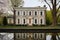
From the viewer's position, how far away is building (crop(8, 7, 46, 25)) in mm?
54584

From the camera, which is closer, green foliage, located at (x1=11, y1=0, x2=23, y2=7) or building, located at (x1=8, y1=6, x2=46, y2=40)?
building, located at (x1=8, y1=6, x2=46, y2=40)

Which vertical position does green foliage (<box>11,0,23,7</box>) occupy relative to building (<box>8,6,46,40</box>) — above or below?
above

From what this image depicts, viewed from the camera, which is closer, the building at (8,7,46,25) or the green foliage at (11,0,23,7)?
the building at (8,7,46,25)

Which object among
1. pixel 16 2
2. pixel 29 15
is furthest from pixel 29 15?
pixel 16 2

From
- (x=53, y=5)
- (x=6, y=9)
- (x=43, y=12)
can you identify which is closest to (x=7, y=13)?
(x=6, y=9)

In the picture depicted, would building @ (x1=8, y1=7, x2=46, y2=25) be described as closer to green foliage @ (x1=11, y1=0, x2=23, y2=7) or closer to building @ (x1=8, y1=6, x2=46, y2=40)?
building @ (x1=8, y1=6, x2=46, y2=40)

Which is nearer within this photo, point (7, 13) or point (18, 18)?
point (18, 18)

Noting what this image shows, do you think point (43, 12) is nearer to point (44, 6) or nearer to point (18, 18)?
point (44, 6)

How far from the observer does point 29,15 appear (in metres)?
54.8

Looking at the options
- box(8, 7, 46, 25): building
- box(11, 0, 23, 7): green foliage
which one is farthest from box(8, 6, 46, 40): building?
box(11, 0, 23, 7): green foliage

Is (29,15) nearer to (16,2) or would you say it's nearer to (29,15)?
(29,15)

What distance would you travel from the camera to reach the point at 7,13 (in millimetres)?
62000

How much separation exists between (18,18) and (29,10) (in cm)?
351

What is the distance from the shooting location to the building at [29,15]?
54584 mm
